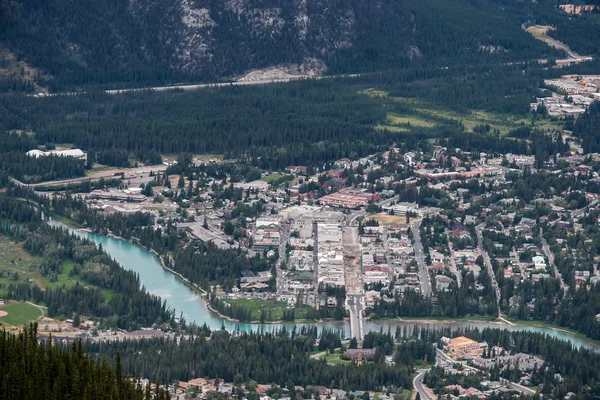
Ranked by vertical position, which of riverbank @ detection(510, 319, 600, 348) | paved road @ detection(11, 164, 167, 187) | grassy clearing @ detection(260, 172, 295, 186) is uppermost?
paved road @ detection(11, 164, 167, 187)

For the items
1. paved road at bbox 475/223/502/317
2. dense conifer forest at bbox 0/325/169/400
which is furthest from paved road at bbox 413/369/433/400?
dense conifer forest at bbox 0/325/169/400

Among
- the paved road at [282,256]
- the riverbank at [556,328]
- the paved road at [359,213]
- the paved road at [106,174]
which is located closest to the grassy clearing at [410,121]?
the paved road at [106,174]

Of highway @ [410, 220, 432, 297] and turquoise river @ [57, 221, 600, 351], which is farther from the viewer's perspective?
highway @ [410, 220, 432, 297]

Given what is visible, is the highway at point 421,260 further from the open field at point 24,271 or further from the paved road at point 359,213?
the open field at point 24,271

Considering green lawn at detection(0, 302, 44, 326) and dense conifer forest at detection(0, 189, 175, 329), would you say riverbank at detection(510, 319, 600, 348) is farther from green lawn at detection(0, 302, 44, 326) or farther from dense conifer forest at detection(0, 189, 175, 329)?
green lawn at detection(0, 302, 44, 326)

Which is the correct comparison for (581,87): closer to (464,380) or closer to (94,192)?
(94,192)

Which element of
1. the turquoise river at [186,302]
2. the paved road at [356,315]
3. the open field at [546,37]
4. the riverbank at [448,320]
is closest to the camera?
the paved road at [356,315]

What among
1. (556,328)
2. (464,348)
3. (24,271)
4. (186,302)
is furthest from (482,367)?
(24,271)
